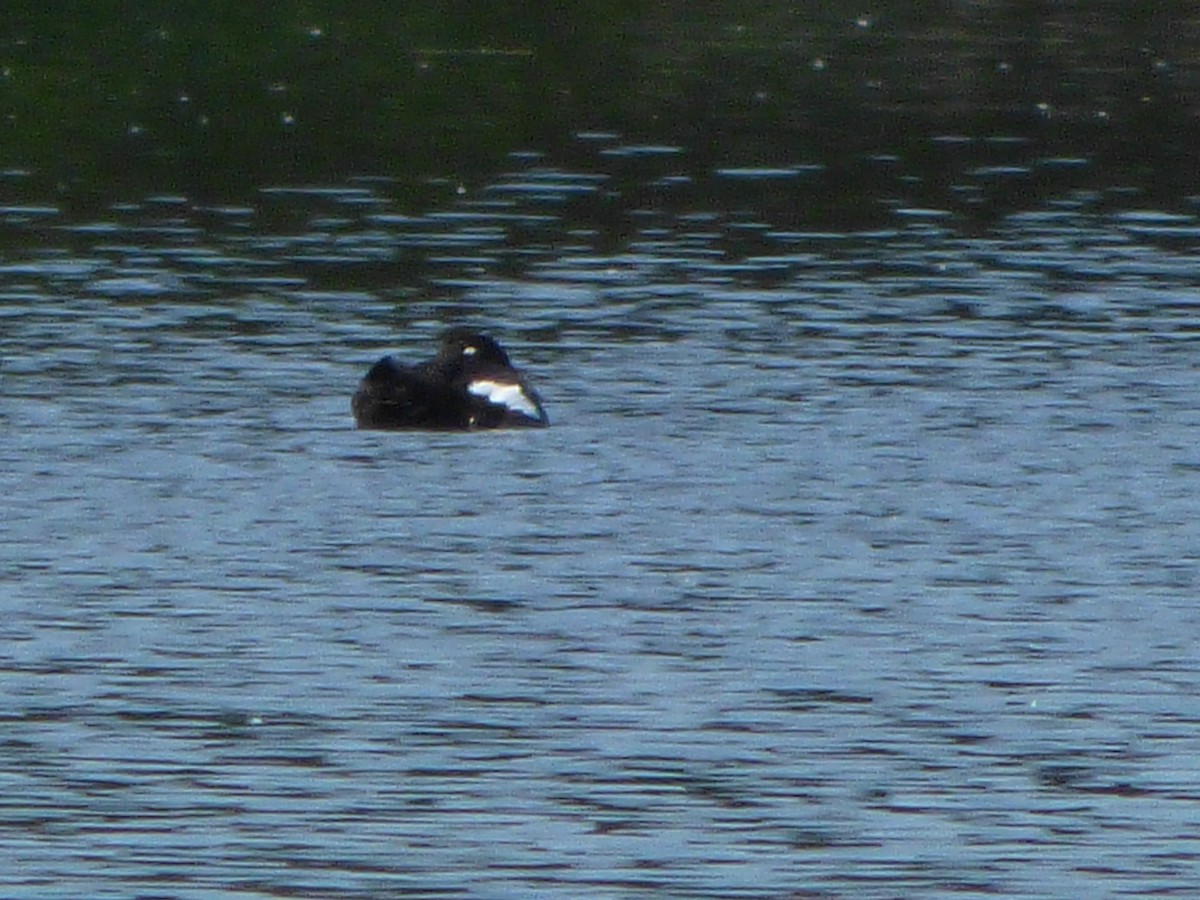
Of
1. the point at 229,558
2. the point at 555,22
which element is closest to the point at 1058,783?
the point at 229,558

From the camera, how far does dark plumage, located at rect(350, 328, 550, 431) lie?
25484 millimetres

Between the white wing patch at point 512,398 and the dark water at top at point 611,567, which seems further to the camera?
the white wing patch at point 512,398

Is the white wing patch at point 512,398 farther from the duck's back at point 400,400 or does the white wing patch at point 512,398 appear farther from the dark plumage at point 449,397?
the duck's back at point 400,400

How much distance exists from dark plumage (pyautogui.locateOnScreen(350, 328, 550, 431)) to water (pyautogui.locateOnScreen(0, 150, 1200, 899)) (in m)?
0.22

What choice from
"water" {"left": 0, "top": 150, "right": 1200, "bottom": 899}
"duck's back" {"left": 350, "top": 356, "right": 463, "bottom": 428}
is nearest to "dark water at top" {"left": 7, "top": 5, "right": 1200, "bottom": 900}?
"water" {"left": 0, "top": 150, "right": 1200, "bottom": 899}

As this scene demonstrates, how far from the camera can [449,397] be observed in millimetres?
25781

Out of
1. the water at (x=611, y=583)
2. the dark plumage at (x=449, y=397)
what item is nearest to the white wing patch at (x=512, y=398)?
the dark plumage at (x=449, y=397)

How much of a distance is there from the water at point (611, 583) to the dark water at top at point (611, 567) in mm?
42

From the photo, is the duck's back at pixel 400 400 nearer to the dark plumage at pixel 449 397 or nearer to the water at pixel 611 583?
the dark plumage at pixel 449 397

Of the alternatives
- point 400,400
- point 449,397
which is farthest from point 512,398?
point 400,400

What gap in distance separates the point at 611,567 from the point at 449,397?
17.8ft

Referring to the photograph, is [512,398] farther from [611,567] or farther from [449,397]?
[611,567]

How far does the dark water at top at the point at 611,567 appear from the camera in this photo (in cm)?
1491

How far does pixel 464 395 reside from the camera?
25.8 m
